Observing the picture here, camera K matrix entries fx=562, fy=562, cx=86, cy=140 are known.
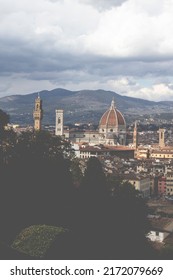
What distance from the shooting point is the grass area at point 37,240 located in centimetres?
1098

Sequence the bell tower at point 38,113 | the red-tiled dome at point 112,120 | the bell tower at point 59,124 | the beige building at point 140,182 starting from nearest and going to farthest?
the beige building at point 140,182 < the bell tower at point 38,113 < the red-tiled dome at point 112,120 < the bell tower at point 59,124

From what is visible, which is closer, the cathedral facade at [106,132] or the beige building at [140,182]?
the beige building at [140,182]

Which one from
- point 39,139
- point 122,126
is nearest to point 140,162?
point 122,126

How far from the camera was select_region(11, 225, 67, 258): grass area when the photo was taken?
1098cm

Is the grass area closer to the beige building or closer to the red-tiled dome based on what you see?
the beige building

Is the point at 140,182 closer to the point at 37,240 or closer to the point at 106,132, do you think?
the point at 37,240

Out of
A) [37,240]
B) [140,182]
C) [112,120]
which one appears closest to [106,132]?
[112,120]

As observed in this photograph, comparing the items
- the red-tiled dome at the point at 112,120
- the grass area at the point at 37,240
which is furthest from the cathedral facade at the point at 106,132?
the grass area at the point at 37,240

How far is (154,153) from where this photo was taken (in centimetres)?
9794

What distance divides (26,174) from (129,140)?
9780 centimetres

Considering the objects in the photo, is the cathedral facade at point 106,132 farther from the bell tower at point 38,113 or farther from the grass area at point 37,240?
the grass area at point 37,240

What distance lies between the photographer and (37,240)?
1128 centimetres

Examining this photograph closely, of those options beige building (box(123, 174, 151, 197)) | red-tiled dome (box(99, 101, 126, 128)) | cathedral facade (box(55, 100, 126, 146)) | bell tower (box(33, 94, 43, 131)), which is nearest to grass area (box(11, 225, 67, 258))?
beige building (box(123, 174, 151, 197))
